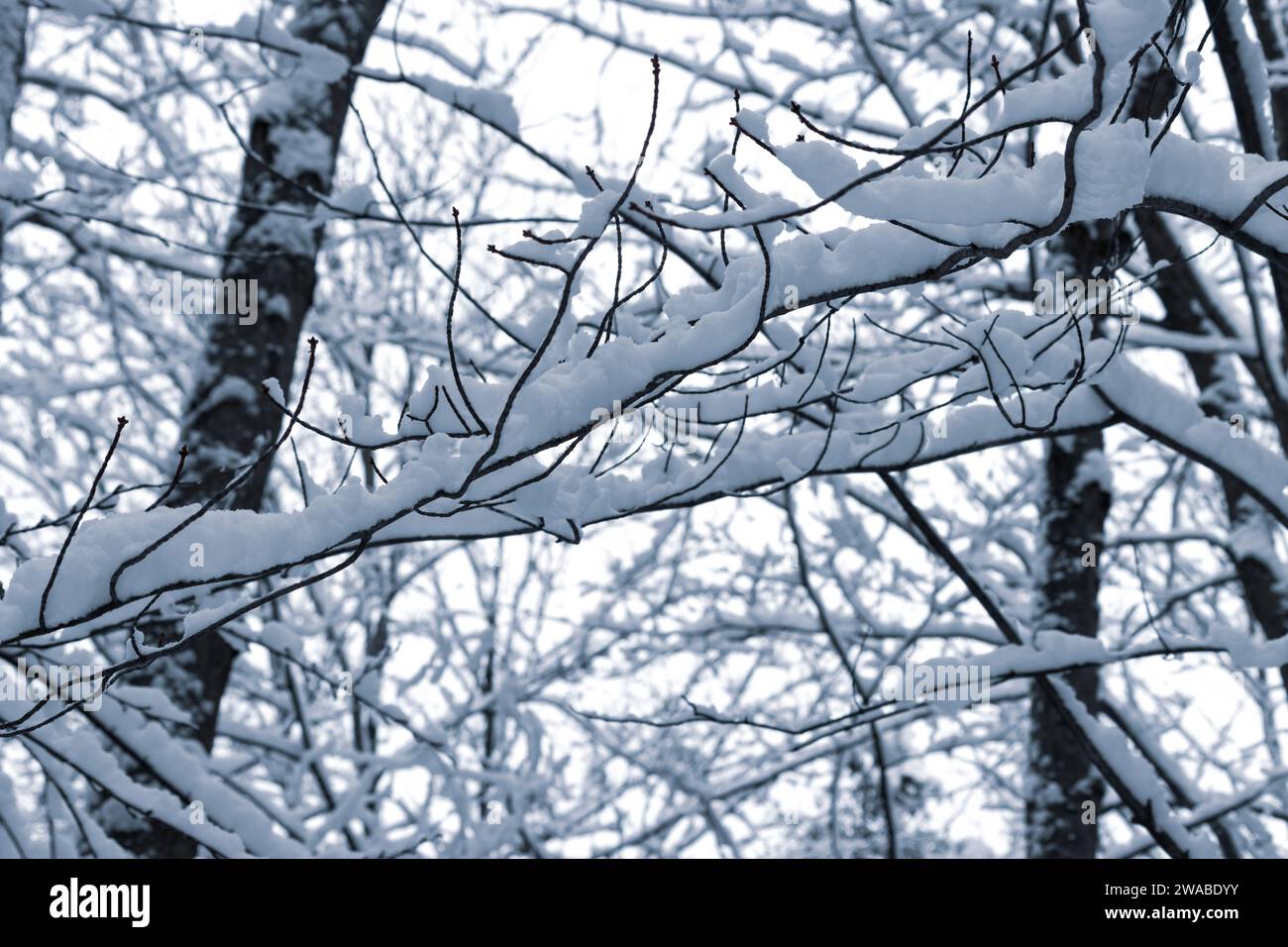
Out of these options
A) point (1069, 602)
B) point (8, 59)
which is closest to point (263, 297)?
point (8, 59)

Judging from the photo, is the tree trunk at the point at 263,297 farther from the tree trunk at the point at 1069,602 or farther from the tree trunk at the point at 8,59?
the tree trunk at the point at 1069,602

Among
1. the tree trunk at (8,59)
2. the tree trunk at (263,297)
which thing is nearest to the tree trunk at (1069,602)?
the tree trunk at (263,297)

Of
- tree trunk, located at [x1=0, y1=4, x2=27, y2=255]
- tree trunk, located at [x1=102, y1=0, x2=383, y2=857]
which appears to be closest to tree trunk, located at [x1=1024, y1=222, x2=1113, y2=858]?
tree trunk, located at [x1=102, y1=0, x2=383, y2=857]

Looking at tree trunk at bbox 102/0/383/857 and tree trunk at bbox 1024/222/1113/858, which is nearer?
tree trunk at bbox 102/0/383/857

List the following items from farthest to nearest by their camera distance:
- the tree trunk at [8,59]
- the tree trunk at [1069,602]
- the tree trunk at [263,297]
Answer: the tree trunk at [1069,602]
the tree trunk at [8,59]
the tree trunk at [263,297]

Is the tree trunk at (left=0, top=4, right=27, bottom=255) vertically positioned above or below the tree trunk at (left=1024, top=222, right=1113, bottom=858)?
above

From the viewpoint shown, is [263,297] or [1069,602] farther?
[1069,602]

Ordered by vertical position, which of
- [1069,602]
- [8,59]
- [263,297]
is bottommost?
[1069,602]

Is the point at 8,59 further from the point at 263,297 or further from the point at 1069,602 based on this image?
the point at 1069,602

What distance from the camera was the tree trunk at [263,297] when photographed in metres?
3.40

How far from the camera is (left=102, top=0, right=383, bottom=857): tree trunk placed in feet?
11.2

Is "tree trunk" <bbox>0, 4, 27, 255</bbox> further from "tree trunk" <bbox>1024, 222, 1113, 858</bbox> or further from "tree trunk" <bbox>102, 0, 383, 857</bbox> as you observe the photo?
"tree trunk" <bbox>1024, 222, 1113, 858</bbox>

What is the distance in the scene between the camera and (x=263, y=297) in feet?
12.1

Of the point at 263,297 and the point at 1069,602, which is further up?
the point at 263,297
